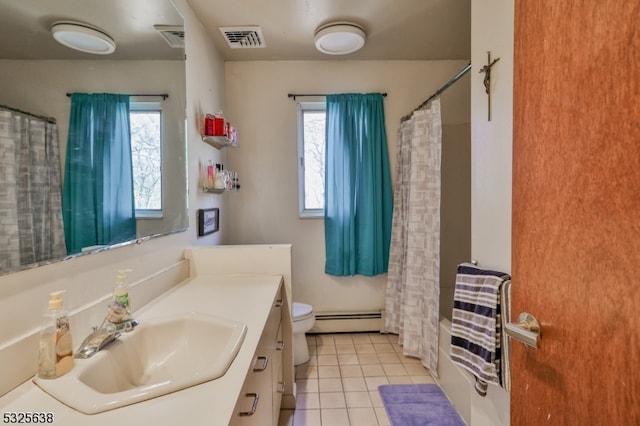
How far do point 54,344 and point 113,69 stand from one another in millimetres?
947

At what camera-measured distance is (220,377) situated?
0.78 m

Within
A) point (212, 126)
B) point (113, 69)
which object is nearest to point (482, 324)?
point (113, 69)

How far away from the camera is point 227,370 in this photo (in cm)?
81

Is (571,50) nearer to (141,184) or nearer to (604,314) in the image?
(604,314)

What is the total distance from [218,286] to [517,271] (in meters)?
1.37

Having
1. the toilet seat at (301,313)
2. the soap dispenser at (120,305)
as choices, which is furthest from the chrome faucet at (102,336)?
the toilet seat at (301,313)

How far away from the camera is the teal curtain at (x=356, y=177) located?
274cm

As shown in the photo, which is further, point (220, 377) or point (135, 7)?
point (135, 7)

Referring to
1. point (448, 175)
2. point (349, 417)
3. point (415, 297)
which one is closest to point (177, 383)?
point (349, 417)

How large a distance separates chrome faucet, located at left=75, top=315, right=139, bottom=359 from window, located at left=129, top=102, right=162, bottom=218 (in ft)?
1.63

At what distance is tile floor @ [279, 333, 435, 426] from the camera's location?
5.89 ft

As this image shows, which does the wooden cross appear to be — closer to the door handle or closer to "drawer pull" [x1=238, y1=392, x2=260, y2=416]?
the door handle

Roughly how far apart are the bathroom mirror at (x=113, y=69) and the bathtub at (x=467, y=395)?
174 cm

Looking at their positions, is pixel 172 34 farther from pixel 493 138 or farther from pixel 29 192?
pixel 493 138
